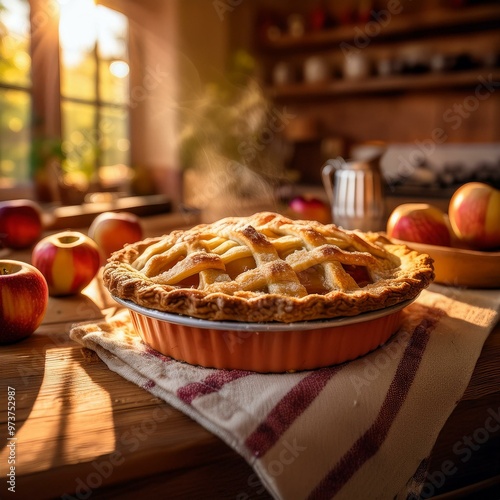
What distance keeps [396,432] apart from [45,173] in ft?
6.57

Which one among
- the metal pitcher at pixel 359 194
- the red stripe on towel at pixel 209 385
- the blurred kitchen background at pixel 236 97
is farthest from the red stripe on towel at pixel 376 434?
the blurred kitchen background at pixel 236 97

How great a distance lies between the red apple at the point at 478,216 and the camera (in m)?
1.08

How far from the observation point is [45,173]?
2242 mm

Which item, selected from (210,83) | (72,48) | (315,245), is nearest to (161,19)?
(210,83)

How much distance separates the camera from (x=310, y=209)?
1.62 m

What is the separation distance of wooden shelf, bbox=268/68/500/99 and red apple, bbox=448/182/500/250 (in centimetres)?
232

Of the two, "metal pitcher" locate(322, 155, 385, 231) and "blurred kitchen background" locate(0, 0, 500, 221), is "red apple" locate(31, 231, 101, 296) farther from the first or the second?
"blurred kitchen background" locate(0, 0, 500, 221)

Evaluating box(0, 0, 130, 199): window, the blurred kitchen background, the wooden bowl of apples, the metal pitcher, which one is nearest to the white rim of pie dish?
the wooden bowl of apples

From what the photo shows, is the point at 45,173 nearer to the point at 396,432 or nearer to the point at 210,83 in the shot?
the point at 210,83

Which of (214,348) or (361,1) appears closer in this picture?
(214,348)

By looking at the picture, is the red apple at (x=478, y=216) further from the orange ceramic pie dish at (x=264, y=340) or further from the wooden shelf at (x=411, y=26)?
the wooden shelf at (x=411, y=26)

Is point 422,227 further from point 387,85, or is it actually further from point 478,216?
point 387,85

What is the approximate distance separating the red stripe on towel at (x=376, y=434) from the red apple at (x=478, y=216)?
0.46 metres

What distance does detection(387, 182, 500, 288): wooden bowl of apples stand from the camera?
3.22ft
